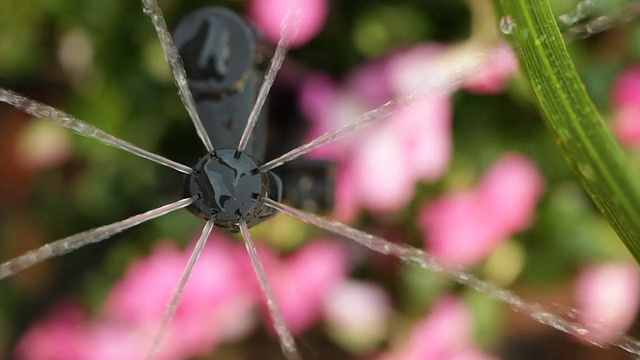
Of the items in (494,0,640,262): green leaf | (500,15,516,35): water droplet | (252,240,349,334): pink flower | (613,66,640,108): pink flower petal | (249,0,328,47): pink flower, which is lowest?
(494,0,640,262): green leaf

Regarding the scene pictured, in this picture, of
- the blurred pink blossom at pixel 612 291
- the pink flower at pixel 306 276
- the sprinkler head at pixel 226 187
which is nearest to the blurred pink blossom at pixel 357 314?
the pink flower at pixel 306 276

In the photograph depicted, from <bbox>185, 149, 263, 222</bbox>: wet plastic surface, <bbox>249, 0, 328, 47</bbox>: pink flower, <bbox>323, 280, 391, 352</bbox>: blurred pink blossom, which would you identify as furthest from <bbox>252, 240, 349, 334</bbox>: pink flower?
<bbox>185, 149, 263, 222</bbox>: wet plastic surface

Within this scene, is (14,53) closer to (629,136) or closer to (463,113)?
(463,113)

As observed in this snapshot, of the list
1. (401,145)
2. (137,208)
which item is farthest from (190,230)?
(401,145)

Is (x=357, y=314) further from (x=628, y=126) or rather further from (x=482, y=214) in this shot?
(x=628, y=126)

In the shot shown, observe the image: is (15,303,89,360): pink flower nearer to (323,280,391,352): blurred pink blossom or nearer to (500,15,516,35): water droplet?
(323,280,391,352): blurred pink blossom

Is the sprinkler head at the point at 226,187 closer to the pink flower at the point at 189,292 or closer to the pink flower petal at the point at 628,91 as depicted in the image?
the pink flower at the point at 189,292
